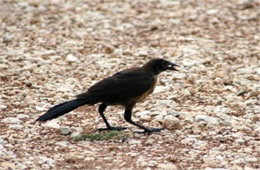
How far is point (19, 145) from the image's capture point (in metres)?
7.19

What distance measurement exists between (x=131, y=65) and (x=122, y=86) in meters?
3.26

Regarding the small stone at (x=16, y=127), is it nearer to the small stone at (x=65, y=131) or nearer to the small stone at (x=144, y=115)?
the small stone at (x=65, y=131)

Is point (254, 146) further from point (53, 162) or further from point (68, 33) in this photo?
point (68, 33)

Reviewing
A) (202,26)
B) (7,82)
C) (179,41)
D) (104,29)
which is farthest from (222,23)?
(7,82)

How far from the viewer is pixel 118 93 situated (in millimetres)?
7684

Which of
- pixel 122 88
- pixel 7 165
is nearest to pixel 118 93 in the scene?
pixel 122 88

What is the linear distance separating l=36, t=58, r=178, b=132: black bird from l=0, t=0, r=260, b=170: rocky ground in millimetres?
323

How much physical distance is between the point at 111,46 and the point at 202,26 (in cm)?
251

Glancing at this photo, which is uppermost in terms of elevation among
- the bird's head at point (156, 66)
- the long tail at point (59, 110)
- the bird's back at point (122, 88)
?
the bird's head at point (156, 66)

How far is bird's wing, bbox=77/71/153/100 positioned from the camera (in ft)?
25.0

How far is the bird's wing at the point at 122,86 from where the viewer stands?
762cm

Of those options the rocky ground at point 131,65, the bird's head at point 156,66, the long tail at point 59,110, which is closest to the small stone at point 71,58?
the rocky ground at point 131,65

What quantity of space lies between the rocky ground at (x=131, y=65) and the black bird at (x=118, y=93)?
32cm

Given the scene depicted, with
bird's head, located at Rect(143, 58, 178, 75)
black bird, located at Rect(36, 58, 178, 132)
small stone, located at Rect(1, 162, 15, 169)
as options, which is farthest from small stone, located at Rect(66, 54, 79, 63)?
small stone, located at Rect(1, 162, 15, 169)
